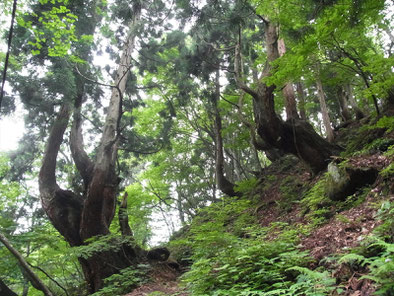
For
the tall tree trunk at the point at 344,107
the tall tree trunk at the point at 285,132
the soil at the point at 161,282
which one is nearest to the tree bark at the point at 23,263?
the soil at the point at 161,282

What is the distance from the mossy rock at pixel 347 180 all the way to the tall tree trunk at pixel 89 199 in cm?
518

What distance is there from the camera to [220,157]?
34.9 ft

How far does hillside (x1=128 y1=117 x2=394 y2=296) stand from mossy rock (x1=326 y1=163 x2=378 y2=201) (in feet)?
0.05

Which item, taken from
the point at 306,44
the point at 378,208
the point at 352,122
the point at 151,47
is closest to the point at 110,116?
the point at 151,47

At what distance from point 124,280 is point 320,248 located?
15.4 feet

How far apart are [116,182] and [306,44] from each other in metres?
5.98

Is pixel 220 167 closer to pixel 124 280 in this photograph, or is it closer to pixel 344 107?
pixel 124 280

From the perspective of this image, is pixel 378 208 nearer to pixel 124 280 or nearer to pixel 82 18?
pixel 124 280

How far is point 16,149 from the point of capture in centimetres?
1008

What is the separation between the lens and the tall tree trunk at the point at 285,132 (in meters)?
6.63

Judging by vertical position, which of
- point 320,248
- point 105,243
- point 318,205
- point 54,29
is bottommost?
point 320,248

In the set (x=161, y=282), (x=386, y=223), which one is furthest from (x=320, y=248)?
(x=161, y=282)

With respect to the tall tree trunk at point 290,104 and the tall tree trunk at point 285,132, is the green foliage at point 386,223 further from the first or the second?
the tall tree trunk at point 290,104

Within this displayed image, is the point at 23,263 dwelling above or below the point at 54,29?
below
